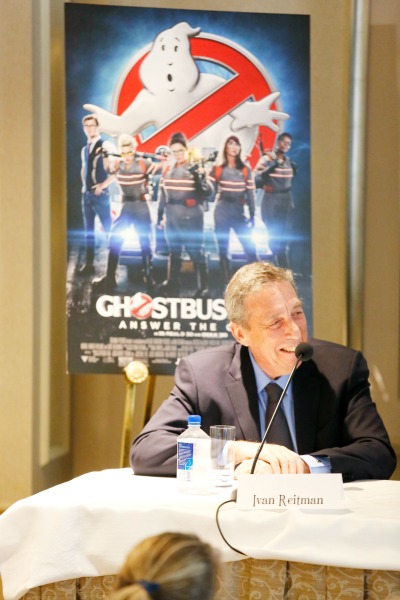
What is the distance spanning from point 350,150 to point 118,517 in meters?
2.99

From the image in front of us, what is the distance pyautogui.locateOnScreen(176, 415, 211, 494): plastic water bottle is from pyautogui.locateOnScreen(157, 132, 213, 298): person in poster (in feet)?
5.45

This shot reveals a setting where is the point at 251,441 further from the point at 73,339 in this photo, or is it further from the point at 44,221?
the point at 44,221

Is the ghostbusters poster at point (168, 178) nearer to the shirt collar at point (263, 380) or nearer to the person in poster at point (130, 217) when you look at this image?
the person in poster at point (130, 217)

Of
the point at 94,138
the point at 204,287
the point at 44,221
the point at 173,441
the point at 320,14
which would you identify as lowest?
the point at 173,441

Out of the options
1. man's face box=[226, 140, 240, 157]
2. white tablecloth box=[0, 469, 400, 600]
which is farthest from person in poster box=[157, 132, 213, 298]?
white tablecloth box=[0, 469, 400, 600]

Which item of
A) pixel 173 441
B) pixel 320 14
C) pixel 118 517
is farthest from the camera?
pixel 320 14

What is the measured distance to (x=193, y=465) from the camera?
2393 millimetres

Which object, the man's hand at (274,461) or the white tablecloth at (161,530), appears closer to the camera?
the white tablecloth at (161,530)

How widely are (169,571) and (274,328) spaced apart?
1859 millimetres

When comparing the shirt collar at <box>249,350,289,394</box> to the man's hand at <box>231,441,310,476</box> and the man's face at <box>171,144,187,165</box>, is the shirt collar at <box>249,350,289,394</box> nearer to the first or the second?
the man's hand at <box>231,441,310,476</box>

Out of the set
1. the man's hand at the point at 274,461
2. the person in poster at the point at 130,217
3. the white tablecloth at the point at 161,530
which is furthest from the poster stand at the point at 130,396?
the white tablecloth at the point at 161,530

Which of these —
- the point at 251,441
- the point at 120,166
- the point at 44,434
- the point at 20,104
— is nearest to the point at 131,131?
the point at 120,166

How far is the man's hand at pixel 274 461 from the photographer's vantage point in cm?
243

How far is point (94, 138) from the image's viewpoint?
160 inches
